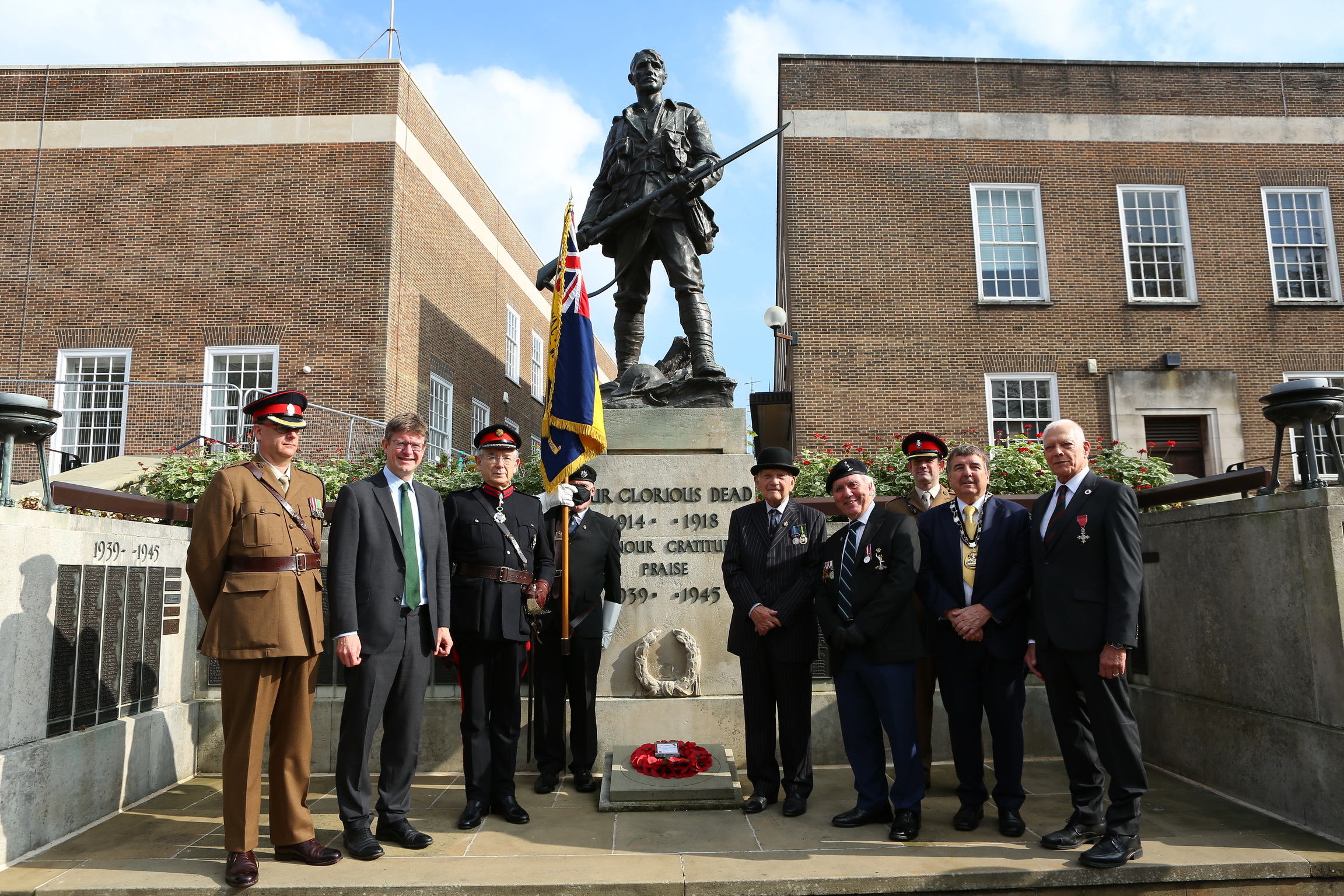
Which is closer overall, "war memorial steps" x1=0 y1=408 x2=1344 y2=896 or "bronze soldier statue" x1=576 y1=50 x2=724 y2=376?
"war memorial steps" x1=0 y1=408 x2=1344 y2=896

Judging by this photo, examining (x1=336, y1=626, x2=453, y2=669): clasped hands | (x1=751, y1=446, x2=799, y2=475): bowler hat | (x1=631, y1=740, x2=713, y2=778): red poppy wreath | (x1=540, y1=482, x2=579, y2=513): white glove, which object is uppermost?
(x1=751, y1=446, x2=799, y2=475): bowler hat

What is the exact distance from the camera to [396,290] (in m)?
17.1

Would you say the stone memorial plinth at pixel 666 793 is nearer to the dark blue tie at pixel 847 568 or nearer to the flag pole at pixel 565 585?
the flag pole at pixel 565 585

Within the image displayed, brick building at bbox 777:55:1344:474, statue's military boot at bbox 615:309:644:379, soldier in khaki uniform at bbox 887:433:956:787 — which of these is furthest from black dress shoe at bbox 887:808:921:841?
brick building at bbox 777:55:1344:474

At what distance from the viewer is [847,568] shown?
485cm

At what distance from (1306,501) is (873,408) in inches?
457

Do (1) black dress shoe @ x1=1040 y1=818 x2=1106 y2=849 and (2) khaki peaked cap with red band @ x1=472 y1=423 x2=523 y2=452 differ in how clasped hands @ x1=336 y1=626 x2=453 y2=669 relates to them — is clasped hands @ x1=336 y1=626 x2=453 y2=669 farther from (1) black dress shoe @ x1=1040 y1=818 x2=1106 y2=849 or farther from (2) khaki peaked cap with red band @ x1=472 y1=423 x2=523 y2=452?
(1) black dress shoe @ x1=1040 y1=818 x2=1106 y2=849

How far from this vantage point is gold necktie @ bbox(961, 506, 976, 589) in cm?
479

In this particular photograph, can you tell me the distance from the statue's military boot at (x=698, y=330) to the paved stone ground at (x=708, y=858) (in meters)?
3.47

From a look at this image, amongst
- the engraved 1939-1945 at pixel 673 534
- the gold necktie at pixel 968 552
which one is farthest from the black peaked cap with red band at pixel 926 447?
the engraved 1939-1945 at pixel 673 534

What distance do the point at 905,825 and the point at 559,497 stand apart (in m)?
2.77

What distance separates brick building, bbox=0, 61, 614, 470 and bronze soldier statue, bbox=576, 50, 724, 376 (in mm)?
10313

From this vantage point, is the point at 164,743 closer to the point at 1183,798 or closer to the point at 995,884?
the point at 995,884

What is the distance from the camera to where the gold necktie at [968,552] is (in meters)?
4.79
